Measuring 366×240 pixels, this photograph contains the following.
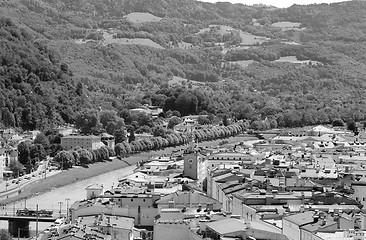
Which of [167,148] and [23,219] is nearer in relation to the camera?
[23,219]

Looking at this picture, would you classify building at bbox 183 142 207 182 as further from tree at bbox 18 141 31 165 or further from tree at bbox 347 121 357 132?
tree at bbox 347 121 357 132

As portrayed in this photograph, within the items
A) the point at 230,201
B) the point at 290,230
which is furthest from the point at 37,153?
the point at 290,230

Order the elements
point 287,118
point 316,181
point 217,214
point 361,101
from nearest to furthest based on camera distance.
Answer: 1. point 217,214
2. point 316,181
3. point 287,118
4. point 361,101

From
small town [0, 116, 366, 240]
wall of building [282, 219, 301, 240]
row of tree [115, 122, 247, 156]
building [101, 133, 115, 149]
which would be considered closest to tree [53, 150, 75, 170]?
small town [0, 116, 366, 240]

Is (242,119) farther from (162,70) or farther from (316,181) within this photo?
(316,181)

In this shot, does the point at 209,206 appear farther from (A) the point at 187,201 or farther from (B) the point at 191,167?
(B) the point at 191,167

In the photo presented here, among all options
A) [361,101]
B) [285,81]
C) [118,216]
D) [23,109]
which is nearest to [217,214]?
[118,216]
